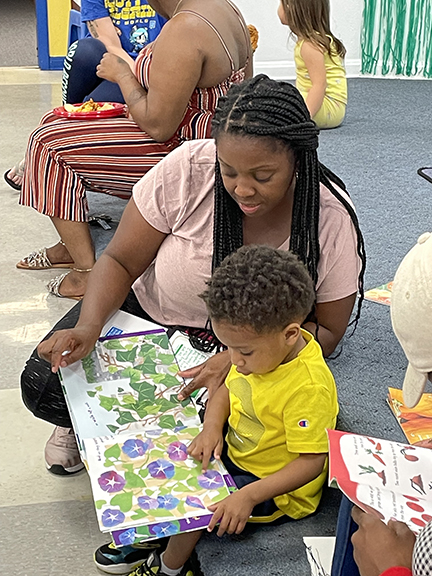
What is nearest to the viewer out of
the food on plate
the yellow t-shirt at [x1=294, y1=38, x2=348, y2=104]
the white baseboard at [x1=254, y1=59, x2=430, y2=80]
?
the food on plate

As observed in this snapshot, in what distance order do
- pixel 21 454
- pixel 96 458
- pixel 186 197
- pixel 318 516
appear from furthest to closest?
pixel 21 454, pixel 186 197, pixel 318 516, pixel 96 458

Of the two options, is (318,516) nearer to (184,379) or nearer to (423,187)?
(184,379)

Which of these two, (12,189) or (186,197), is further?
(12,189)

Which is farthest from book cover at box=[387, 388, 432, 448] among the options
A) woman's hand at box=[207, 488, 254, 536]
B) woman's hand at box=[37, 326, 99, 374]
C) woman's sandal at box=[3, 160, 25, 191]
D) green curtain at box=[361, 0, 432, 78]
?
green curtain at box=[361, 0, 432, 78]

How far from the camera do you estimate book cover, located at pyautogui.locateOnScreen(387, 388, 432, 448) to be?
5.43 ft

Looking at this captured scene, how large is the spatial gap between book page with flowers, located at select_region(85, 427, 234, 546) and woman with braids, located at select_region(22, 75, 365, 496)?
16 centimetres

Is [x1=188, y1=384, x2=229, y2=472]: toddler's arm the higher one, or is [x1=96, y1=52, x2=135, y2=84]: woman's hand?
[x1=96, y1=52, x2=135, y2=84]: woman's hand

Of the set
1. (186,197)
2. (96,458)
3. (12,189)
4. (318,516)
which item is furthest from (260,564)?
(12,189)

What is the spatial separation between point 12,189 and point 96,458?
7.85ft

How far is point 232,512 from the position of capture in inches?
53.6

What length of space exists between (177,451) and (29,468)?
1.89 feet

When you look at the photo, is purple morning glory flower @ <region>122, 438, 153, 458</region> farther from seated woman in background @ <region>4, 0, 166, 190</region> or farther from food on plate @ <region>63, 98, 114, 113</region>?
seated woman in background @ <region>4, 0, 166, 190</region>

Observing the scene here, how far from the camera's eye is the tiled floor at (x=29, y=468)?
169cm

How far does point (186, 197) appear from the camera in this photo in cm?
171
